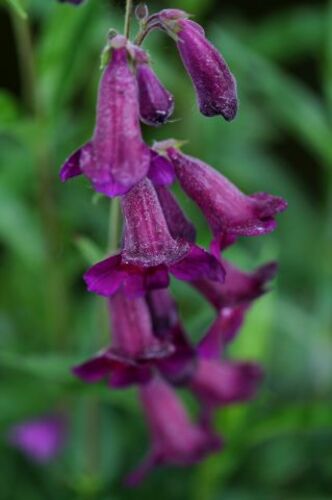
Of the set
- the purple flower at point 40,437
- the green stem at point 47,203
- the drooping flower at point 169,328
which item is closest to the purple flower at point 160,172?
the drooping flower at point 169,328

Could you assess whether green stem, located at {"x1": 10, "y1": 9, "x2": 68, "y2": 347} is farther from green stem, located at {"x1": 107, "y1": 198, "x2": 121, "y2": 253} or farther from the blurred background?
green stem, located at {"x1": 107, "y1": 198, "x2": 121, "y2": 253}

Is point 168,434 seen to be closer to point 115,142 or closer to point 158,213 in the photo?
point 158,213

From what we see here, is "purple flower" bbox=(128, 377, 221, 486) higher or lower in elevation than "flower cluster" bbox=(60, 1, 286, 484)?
lower

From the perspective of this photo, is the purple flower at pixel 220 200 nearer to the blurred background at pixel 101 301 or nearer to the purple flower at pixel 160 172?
the purple flower at pixel 160 172

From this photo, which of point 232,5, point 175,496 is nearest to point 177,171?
point 175,496

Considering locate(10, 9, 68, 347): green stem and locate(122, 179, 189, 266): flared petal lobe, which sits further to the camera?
locate(10, 9, 68, 347): green stem

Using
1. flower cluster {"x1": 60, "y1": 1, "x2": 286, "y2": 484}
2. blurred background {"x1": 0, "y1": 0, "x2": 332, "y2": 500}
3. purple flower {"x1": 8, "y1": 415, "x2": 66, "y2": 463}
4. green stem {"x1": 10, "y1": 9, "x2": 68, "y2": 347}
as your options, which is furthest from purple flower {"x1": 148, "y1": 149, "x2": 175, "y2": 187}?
purple flower {"x1": 8, "y1": 415, "x2": 66, "y2": 463}
